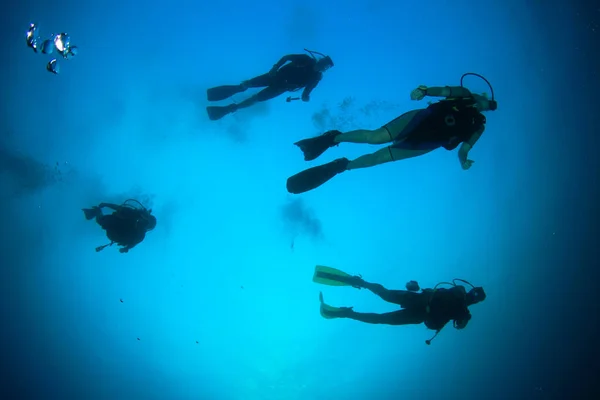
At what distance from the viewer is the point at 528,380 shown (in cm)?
4388

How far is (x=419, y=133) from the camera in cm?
369

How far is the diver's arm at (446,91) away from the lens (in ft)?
11.8

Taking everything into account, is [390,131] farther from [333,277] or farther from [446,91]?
[333,277]

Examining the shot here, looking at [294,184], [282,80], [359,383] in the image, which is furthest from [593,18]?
[359,383]

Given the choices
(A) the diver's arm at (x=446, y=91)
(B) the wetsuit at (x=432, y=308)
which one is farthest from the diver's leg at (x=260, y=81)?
(B) the wetsuit at (x=432, y=308)

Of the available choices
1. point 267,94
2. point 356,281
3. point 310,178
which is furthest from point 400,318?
point 267,94

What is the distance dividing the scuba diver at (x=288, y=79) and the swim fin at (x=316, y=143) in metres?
2.25

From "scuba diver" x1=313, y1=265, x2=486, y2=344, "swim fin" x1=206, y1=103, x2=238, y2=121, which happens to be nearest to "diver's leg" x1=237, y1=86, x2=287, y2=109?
"swim fin" x1=206, y1=103, x2=238, y2=121

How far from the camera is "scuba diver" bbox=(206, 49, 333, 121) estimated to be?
5926mm

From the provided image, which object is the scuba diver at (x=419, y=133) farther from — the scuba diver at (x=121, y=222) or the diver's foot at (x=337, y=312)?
the scuba diver at (x=121, y=222)

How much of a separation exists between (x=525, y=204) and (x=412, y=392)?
127 ft

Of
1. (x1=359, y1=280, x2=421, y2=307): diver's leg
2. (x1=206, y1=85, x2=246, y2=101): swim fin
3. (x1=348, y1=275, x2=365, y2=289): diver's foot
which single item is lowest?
(x1=359, y1=280, x2=421, y2=307): diver's leg

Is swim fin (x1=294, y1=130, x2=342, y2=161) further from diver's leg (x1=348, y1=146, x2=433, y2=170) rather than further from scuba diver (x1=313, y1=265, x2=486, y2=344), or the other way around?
scuba diver (x1=313, y1=265, x2=486, y2=344)

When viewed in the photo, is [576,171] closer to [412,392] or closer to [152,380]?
[412,392]
